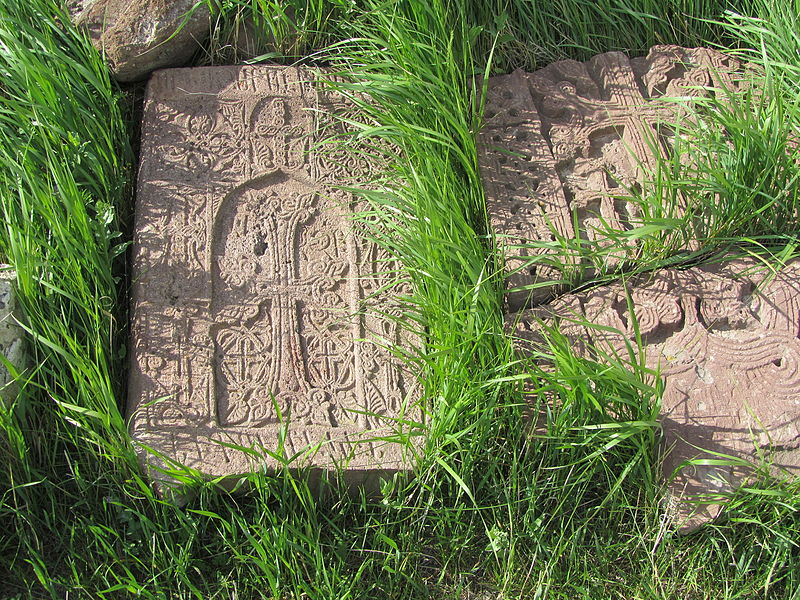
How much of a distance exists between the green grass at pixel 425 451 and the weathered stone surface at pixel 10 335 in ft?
0.13

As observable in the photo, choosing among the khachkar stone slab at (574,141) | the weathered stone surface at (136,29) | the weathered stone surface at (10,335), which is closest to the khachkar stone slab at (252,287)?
the weathered stone surface at (136,29)

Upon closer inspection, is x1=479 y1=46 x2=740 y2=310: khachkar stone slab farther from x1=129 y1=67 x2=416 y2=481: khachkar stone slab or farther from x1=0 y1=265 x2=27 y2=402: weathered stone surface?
x1=0 y1=265 x2=27 y2=402: weathered stone surface

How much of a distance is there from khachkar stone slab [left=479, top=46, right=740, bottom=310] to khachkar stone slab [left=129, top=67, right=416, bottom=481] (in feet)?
1.40

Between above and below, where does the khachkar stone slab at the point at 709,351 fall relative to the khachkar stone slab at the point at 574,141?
below

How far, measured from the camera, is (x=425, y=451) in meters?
2.32

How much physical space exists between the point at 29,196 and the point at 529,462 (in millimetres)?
1569

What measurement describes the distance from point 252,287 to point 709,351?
129cm

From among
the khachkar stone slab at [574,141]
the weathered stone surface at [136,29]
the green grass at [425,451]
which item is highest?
the weathered stone surface at [136,29]

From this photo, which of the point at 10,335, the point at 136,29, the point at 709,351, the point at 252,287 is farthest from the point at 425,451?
the point at 136,29

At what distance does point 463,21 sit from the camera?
9.65 ft

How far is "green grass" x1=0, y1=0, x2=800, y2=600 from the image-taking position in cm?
226

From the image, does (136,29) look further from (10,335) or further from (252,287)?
(10,335)

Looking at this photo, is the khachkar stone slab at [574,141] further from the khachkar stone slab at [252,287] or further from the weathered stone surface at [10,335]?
the weathered stone surface at [10,335]

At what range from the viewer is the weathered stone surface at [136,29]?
286cm
